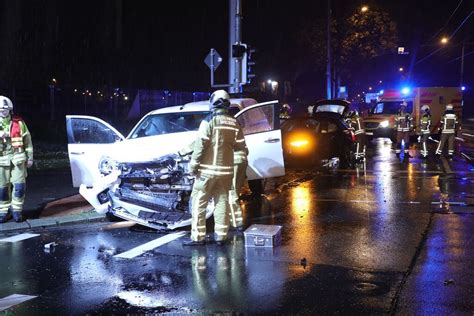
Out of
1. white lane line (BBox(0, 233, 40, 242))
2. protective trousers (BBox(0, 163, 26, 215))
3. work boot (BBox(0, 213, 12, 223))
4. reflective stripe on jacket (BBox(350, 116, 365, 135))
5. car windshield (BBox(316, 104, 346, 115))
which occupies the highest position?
car windshield (BBox(316, 104, 346, 115))

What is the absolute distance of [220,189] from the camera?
679 cm

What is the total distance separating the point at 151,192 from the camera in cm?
769

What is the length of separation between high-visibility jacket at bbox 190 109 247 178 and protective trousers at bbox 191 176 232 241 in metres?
0.11

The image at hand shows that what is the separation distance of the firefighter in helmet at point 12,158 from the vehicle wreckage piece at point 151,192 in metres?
1.23

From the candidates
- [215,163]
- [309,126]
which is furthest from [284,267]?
[309,126]

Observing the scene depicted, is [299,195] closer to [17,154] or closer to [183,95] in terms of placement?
[17,154]

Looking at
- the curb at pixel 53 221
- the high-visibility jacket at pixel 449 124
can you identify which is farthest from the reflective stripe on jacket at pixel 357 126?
the curb at pixel 53 221

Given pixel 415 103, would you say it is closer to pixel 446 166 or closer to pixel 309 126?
pixel 446 166

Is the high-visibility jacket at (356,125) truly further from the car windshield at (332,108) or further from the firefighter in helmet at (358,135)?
the car windshield at (332,108)

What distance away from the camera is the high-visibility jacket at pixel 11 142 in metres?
8.16

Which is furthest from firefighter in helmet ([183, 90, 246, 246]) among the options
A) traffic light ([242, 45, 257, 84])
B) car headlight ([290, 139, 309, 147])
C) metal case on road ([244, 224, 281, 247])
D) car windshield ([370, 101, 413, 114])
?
car windshield ([370, 101, 413, 114])

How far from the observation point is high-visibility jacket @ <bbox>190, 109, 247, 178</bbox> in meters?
6.47

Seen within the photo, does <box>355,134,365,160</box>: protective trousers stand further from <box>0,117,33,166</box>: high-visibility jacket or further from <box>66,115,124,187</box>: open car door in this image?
<box>0,117,33,166</box>: high-visibility jacket

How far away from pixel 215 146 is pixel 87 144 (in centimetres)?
319
